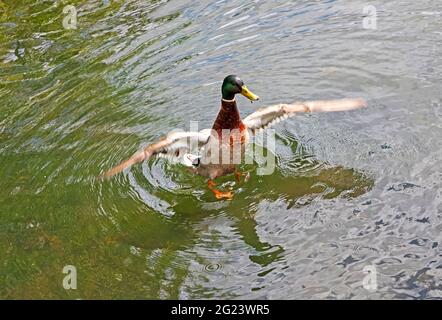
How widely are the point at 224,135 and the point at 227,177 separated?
0.54 metres

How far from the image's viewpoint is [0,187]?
25.2 feet

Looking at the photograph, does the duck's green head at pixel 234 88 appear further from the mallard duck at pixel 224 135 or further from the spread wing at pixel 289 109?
the spread wing at pixel 289 109

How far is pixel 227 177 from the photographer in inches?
292

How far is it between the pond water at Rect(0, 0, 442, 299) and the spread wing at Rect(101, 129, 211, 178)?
0.42 meters

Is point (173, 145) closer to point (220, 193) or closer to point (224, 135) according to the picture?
point (224, 135)

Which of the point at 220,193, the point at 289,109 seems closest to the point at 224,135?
the point at 220,193

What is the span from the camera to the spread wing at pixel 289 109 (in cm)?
697

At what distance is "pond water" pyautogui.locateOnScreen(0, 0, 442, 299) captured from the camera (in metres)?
5.91

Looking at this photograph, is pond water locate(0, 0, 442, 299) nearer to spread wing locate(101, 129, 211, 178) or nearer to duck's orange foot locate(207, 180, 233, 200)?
duck's orange foot locate(207, 180, 233, 200)

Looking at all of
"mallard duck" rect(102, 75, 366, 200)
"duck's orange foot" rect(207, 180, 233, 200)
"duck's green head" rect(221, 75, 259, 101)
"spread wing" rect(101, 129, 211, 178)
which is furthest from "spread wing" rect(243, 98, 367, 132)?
"duck's orange foot" rect(207, 180, 233, 200)

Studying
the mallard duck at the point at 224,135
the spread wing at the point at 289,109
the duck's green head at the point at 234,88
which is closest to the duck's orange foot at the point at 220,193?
the mallard duck at the point at 224,135

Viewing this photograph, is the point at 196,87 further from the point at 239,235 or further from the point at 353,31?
the point at 239,235
